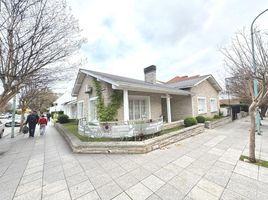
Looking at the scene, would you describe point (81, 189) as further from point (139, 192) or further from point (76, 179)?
point (139, 192)

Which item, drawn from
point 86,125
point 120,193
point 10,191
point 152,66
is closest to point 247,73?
point 120,193

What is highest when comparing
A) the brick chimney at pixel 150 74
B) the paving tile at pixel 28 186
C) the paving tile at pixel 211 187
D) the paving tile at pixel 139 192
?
the brick chimney at pixel 150 74

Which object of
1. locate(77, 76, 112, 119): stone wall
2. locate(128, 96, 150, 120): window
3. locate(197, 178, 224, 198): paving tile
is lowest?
locate(197, 178, 224, 198): paving tile

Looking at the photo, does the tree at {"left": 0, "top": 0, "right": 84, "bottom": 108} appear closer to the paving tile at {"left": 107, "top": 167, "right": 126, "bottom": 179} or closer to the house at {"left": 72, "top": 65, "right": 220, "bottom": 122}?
the house at {"left": 72, "top": 65, "right": 220, "bottom": 122}

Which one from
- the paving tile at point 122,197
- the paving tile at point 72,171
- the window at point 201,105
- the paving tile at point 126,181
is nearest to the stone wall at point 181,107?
the window at point 201,105

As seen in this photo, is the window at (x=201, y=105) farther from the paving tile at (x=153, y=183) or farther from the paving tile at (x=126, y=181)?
the paving tile at (x=126, y=181)

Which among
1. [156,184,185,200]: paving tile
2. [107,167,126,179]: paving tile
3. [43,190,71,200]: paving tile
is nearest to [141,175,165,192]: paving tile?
[156,184,185,200]: paving tile

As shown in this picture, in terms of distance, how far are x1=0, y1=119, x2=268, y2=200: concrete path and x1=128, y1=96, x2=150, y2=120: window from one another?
14.7 ft

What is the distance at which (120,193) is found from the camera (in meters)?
2.98

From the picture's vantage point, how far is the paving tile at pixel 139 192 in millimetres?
2849

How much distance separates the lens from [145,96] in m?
10.3

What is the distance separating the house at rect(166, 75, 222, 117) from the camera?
13.3m

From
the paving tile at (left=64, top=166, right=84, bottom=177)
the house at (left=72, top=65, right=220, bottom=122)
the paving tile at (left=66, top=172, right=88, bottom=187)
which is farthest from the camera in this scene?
Answer: the house at (left=72, top=65, right=220, bottom=122)

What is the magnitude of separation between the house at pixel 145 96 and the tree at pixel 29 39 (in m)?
2.88
